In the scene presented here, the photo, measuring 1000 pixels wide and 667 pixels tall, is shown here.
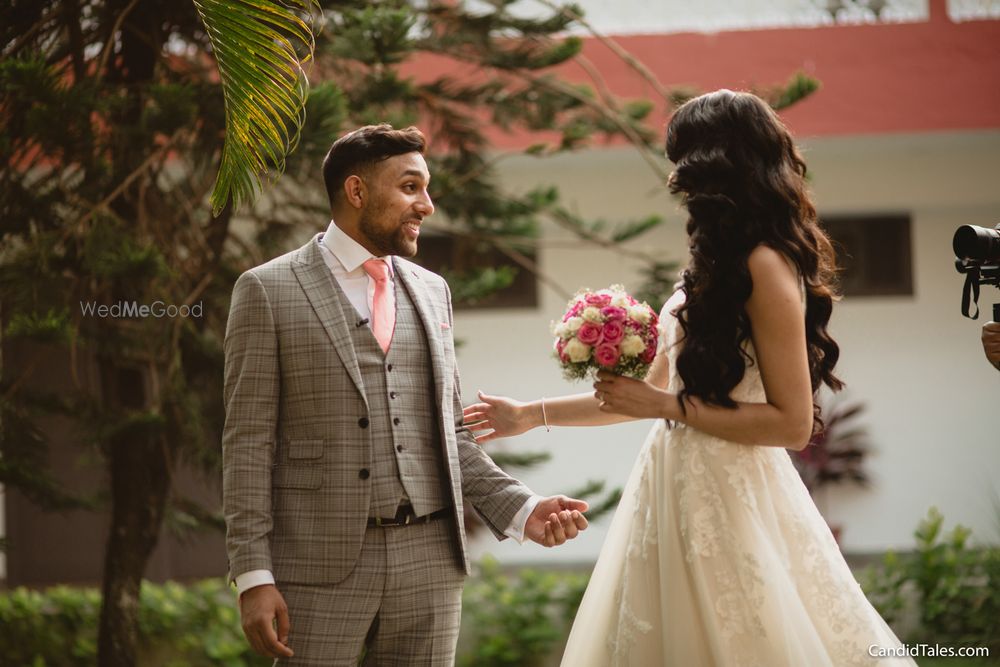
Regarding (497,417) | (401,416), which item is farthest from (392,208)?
(497,417)

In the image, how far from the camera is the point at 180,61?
196 inches

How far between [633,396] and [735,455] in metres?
0.30

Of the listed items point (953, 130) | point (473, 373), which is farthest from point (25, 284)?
point (953, 130)

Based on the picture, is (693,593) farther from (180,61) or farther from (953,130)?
(953,130)

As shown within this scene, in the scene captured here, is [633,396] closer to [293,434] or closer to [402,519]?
[402,519]

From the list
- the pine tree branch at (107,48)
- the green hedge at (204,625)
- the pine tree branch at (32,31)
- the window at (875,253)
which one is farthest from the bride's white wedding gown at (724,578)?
the window at (875,253)

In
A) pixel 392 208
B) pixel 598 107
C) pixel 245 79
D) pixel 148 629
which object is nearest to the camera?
pixel 392 208

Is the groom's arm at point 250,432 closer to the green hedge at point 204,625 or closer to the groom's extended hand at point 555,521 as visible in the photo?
the groom's extended hand at point 555,521

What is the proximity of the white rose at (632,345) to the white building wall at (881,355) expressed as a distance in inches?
243

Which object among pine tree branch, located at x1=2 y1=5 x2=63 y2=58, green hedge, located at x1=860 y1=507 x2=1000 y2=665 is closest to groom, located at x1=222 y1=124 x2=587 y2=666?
pine tree branch, located at x1=2 y1=5 x2=63 y2=58

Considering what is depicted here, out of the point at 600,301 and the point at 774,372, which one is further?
Result: the point at 600,301

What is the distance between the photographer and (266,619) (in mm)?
2473

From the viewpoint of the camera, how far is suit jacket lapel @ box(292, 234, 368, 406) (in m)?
2.63

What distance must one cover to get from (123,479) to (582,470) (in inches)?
209
